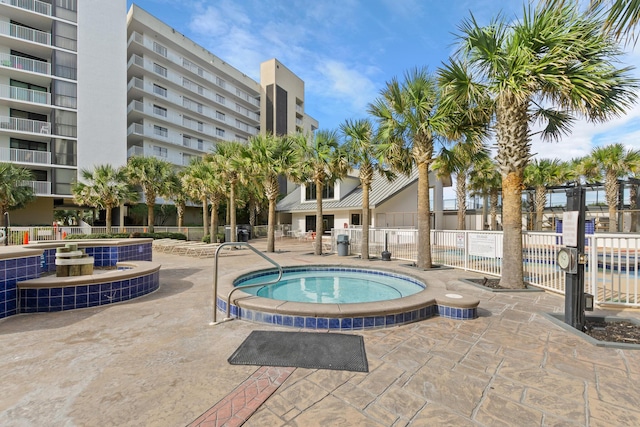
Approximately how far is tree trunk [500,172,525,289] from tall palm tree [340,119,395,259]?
224 inches

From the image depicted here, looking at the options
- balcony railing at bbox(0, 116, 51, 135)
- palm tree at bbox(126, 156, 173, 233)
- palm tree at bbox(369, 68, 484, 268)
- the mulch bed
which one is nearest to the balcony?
palm tree at bbox(126, 156, 173, 233)

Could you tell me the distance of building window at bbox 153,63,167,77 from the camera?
3322 centimetres

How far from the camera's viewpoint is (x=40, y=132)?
79.2ft

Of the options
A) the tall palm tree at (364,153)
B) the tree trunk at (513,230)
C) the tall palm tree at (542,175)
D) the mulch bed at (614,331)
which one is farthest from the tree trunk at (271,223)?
the tall palm tree at (542,175)

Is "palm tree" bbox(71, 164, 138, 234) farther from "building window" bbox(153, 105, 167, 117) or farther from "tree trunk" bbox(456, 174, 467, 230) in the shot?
"tree trunk" bbox(456, 174, 467, 230)

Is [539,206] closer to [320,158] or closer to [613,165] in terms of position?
[613,165]

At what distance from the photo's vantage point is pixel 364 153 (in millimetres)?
13023

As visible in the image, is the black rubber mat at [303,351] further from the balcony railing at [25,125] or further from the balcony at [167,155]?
the balcony railing at [25,125]

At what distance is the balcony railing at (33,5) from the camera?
23.1 meters

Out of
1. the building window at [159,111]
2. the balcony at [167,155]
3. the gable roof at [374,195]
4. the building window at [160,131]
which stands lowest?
the gable roof at [374,195]

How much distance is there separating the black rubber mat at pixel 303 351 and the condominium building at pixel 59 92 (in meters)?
30.0

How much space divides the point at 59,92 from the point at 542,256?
36212 millimetres

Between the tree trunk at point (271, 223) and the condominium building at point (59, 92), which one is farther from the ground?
the condominium building at point (59, 92)

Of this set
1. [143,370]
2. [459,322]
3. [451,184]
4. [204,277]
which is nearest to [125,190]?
[204,277]
